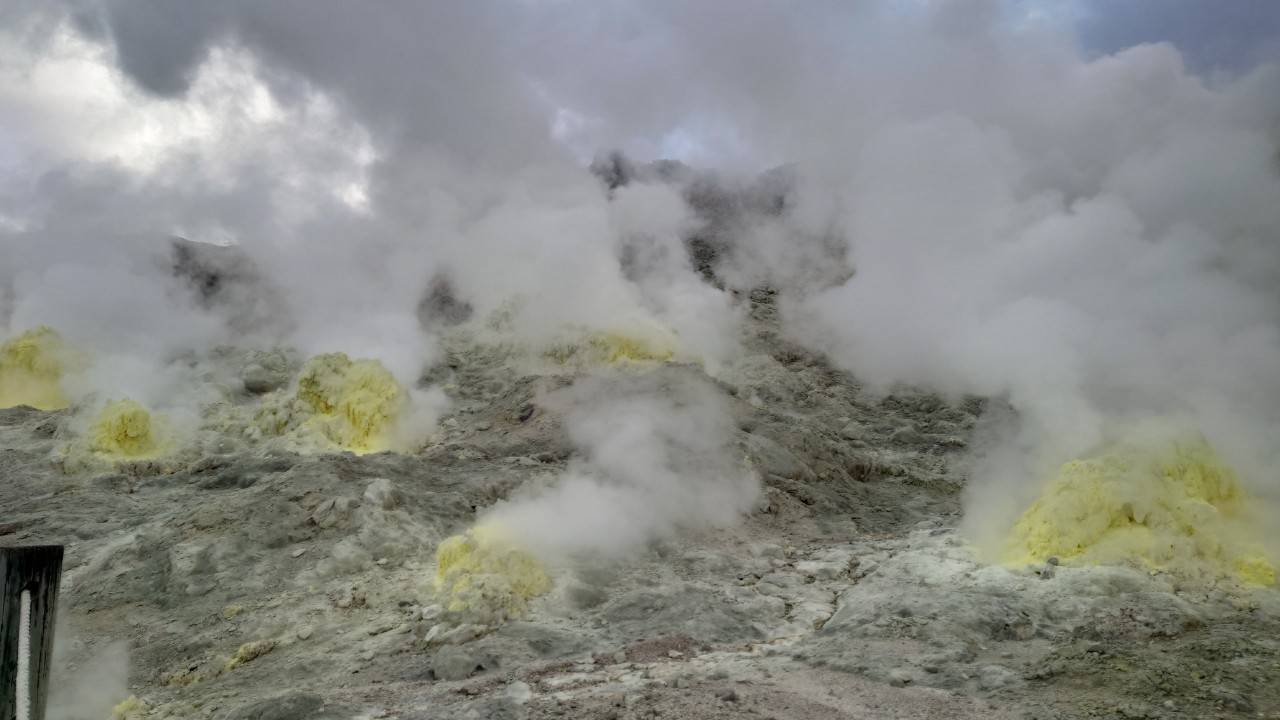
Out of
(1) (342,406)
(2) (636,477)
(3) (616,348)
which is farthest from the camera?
(3) (616,348)

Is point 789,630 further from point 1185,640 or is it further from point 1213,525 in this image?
point 1213,525

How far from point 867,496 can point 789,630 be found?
24.2 feet

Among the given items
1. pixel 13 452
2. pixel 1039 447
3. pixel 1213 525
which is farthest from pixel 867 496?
pixel 13 452

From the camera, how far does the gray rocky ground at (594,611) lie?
587 cm

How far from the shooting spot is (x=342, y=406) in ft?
59.3

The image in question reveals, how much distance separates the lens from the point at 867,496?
49.2 feet

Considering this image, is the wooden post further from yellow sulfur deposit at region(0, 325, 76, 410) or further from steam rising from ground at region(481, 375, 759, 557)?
yellow sulfur deposit at region(0, 325, 76, 410)

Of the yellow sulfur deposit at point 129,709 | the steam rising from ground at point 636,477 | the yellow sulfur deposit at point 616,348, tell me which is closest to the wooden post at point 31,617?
the yellow sulfur deposit at point 129,709

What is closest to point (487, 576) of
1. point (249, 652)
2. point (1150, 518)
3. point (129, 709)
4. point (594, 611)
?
point (594, 611)

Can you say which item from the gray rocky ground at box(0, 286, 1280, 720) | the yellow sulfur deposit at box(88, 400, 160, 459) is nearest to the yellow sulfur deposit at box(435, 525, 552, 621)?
the gray rocky ground at box(0, 286, 1280, 720)

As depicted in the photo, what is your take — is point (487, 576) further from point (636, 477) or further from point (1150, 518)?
point (1150, 518)

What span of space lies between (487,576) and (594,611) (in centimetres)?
123

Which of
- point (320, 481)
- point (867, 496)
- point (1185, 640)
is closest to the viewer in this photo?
point (1185, 640)

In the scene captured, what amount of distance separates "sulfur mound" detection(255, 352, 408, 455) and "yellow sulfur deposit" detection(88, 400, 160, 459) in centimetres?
215
